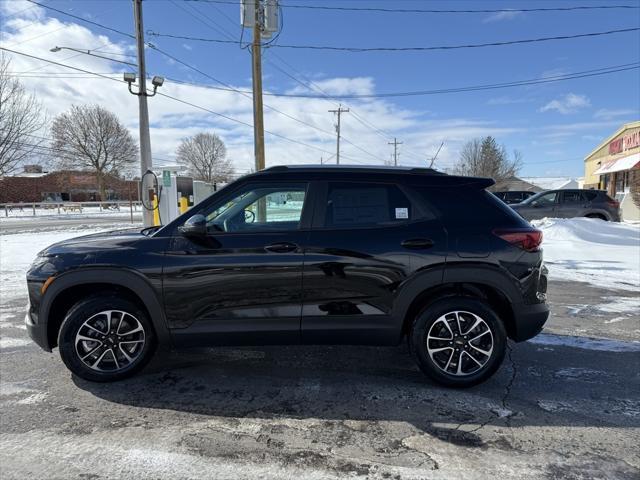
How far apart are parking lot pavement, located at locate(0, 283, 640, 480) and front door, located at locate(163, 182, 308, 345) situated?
0.52 meters

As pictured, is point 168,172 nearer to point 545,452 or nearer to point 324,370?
point 324,370

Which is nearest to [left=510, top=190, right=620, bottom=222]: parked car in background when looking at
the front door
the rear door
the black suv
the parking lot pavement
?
the parking lot pavement

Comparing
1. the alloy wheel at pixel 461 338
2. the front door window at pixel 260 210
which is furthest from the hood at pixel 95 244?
the alloy wheel at pixel 461 338

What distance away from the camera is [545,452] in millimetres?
2545

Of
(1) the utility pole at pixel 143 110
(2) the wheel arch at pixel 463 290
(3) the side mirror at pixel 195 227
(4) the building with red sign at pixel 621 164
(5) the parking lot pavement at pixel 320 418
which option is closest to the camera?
(5) the parking lot pavement at pixel 320 418

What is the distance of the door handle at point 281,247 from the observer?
3.25 m

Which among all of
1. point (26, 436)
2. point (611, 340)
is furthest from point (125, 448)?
point (611, 340)

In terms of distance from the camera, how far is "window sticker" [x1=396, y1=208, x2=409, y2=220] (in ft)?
11.0

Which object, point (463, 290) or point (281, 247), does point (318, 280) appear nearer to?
point (281, 247)

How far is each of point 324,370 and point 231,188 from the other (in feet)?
6.14

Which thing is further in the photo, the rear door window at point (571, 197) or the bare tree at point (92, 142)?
the bare tree at point (92, 142)

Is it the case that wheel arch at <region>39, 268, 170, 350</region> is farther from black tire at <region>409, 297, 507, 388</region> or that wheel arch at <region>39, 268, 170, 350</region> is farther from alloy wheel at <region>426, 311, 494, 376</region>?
alloy wheel at <region>426, 311, 494, 376</region>

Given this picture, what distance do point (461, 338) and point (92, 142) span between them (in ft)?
163

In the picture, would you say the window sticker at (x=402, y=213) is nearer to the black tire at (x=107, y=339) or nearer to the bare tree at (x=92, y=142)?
the black tire at (x=107, y=339)
